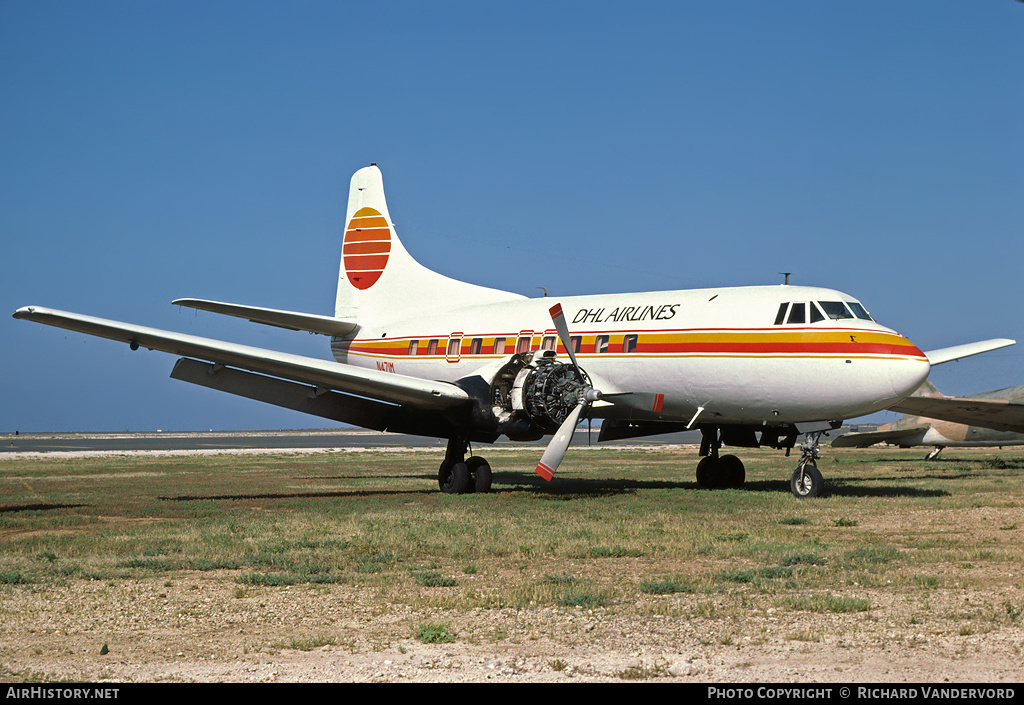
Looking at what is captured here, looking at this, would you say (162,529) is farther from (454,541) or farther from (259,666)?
(259,666)

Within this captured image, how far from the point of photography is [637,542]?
1284 cm

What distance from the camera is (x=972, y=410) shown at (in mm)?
27438

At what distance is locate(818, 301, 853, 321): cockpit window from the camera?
1772 centimetres

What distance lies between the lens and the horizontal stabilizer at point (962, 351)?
22.4 metres

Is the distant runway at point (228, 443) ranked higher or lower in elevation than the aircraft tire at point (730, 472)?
lower

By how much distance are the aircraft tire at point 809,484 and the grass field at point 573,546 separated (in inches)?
13.9

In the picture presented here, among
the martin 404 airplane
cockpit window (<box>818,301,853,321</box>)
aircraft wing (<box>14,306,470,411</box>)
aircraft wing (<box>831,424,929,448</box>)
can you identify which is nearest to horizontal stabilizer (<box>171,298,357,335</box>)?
the martin 404 airplane

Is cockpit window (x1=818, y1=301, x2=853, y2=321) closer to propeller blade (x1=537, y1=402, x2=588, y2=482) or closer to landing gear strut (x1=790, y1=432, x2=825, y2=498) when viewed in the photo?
landing gear strut (x1=790, y1=432, x2=825, y2=498)

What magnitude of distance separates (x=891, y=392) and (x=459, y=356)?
9850 mm

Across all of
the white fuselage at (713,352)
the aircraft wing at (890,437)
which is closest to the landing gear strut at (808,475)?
the white fuselage at (713,352)

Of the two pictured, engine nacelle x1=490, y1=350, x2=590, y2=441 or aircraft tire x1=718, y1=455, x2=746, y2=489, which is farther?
aircraft tire x1=718, y1=455, x2=746, y2=489

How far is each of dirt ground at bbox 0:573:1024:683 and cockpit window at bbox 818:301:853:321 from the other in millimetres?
9342

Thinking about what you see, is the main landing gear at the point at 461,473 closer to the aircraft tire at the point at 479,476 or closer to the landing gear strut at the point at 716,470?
the aircraft tire at the point at 479,476
